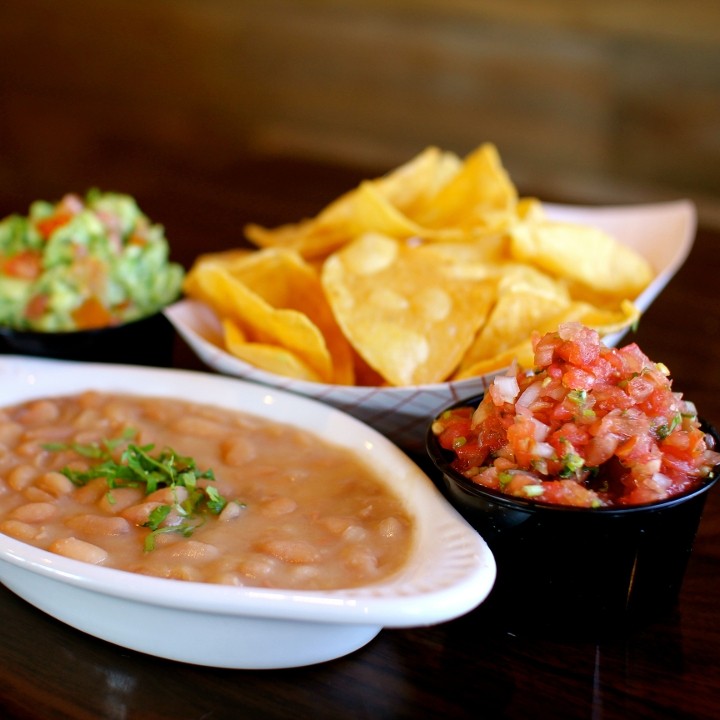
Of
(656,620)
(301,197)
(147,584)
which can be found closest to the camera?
(147,584)

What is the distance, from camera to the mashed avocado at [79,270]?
2205mm

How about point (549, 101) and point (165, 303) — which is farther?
point (549, 101)

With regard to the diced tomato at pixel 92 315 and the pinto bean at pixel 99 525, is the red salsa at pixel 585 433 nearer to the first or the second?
the pinto bean at pixel 99 525

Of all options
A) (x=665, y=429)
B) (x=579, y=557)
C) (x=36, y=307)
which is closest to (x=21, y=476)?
(x=36, y=307)

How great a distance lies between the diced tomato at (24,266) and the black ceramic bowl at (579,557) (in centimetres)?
115

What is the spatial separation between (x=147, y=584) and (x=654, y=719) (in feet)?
2.27

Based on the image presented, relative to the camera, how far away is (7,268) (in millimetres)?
2217

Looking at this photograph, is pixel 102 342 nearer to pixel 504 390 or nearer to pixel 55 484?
pixel 55 484

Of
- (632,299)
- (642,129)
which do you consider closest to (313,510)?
(632,299)

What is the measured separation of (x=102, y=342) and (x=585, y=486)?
3.91ft

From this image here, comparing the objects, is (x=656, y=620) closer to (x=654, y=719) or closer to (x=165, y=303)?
(x=654, y=719)

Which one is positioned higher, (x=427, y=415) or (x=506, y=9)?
(x=506, y=9)

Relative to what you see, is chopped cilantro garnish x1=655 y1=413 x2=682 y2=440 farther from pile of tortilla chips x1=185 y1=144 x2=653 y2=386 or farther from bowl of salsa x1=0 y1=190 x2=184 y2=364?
bowl of salsa x1=0 y1=190 x2=184 y2=364

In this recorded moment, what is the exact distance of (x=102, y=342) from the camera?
2.21 m
